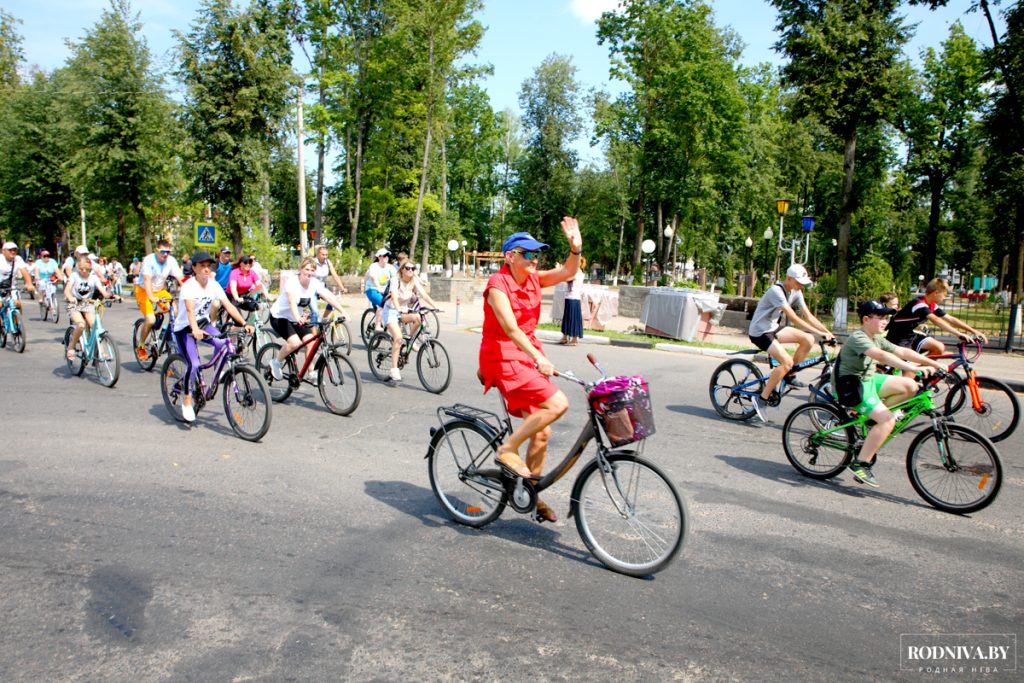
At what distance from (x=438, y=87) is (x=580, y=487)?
35.4 metres

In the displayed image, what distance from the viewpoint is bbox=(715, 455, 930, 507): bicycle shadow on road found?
19.4ft

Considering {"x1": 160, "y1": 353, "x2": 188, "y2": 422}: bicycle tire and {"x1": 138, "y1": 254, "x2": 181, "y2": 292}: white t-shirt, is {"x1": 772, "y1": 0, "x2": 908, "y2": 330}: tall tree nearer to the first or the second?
{"x1": 138, "y1": 254, "x2": 181, "y2": 292}: white t-shirt

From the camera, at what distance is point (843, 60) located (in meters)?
22.3

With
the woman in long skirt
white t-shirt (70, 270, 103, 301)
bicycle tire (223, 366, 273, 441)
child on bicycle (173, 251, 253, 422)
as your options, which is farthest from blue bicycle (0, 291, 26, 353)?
the woman in long skirt

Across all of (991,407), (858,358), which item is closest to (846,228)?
(991,407)

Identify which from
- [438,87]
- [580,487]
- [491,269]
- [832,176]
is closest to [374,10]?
[438,87]

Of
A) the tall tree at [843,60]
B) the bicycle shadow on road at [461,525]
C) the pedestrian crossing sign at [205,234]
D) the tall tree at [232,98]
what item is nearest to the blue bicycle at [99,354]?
the bicycle shadow on road at [461,525]

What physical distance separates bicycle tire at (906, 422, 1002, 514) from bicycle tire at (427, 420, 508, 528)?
3444 millimetres

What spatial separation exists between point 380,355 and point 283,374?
2.00 metres

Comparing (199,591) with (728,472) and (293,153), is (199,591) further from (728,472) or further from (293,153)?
(293,153)

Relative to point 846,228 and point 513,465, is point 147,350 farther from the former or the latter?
→ point 846,228

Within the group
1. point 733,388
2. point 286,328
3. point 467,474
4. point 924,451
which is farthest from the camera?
point 286,328

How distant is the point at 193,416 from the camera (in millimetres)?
7621

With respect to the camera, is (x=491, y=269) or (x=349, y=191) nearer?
(x=349, y=191)
